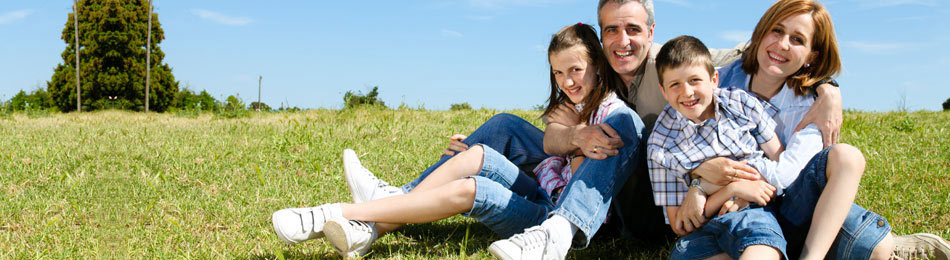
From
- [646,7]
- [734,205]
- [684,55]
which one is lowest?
[734,205]

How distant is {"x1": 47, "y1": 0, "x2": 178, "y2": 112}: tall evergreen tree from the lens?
17.0m

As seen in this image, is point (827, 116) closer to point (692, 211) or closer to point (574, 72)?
point (692, 211)

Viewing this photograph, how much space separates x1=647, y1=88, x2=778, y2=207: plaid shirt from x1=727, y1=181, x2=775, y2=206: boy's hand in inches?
3.8

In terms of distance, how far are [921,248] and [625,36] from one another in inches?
65.0

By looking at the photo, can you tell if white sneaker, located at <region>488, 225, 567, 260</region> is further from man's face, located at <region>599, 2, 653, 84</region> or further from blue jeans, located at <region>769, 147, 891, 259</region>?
man's face, located at <region>599, 2, 653, 84</region>

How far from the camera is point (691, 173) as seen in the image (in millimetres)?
2771

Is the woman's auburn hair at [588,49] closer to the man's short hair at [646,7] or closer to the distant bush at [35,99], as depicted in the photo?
the man's short hair at [646,7]

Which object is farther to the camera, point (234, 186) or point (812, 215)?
point (234, 186)

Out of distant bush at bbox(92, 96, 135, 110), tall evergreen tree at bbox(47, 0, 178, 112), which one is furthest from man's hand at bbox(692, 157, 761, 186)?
tall evergreen tree at bbox(47, 0, 178, 112)

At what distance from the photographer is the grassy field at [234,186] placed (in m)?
3.46

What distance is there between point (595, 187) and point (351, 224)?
3.54 feet

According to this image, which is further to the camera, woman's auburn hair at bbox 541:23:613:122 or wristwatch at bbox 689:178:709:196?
woman's auburn hair at bbox 541:23:613:122

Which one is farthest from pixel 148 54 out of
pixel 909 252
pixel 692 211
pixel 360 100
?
pixel 909 252

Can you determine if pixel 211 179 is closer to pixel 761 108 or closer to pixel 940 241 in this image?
pixel 761 108
